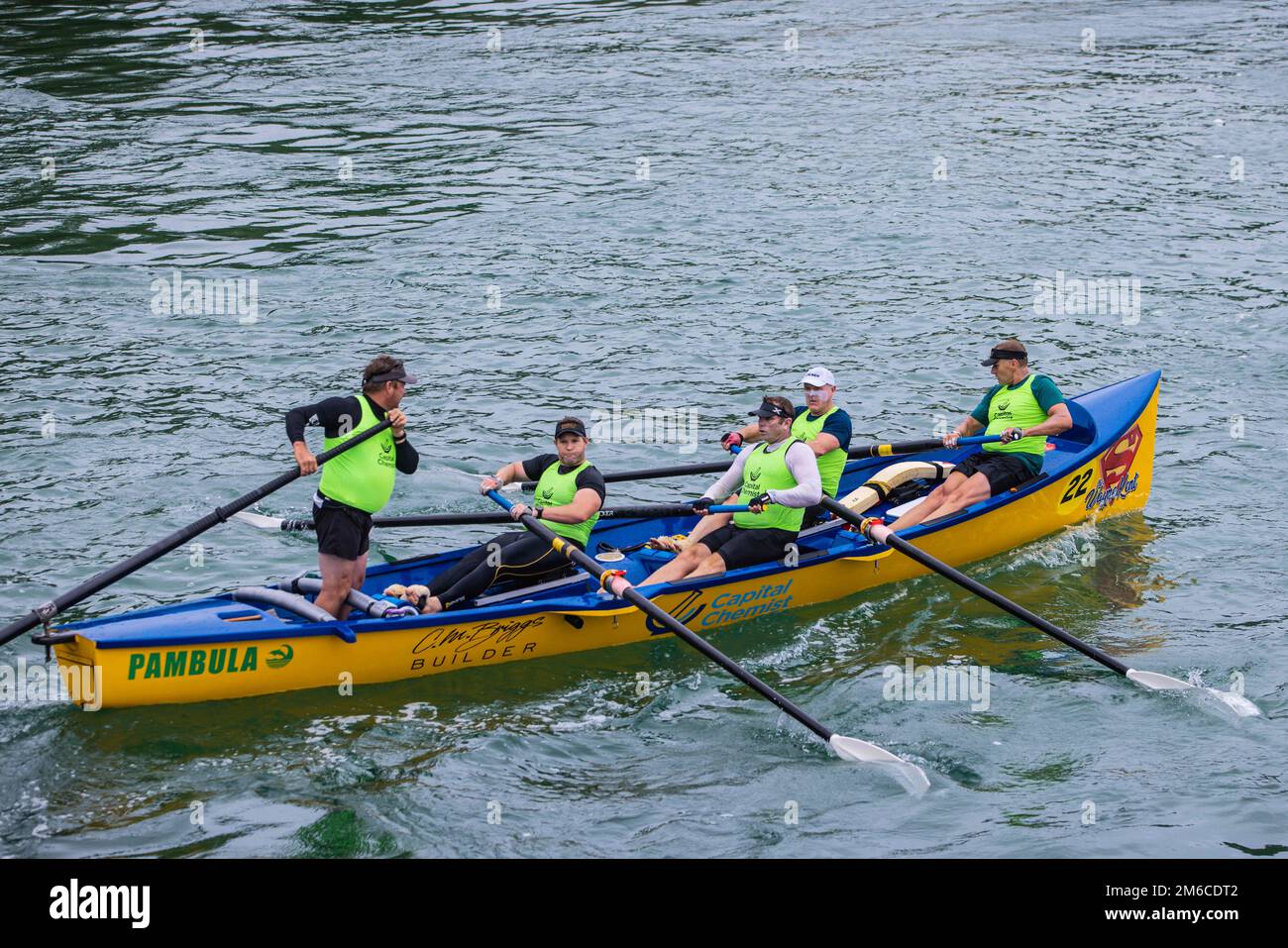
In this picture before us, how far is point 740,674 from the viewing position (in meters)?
11.6

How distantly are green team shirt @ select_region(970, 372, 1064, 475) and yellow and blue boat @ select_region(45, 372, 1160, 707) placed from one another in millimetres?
197

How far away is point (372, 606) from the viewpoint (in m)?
12.0

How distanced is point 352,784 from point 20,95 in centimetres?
2603

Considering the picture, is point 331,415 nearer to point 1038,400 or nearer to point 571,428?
point 571,428

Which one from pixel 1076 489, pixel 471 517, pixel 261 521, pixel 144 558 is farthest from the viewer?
pixel 1076 489

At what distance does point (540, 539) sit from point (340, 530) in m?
1.93

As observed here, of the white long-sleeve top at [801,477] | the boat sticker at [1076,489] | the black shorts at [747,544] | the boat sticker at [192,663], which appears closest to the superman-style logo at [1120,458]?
the boat sticker at [1076,489]

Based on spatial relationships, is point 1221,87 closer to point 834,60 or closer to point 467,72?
point 834,60

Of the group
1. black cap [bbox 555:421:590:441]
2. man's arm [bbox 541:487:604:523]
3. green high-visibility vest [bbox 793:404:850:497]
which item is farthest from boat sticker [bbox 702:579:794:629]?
black cap [bbox 555:421:590:441]

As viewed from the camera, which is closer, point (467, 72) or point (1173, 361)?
point (1173, 361)

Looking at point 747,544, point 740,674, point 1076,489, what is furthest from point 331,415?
point 1076,489

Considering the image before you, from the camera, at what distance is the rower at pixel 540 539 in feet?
41.9

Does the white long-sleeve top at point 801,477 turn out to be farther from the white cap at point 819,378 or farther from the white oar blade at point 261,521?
the white oar blade at point 261,521
